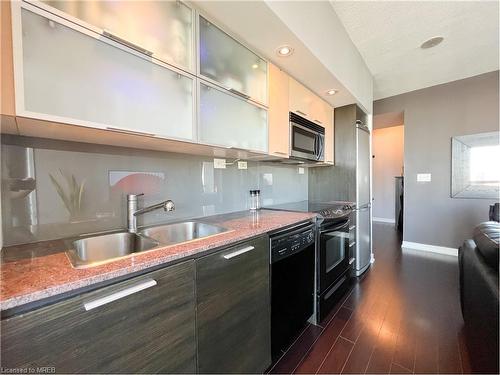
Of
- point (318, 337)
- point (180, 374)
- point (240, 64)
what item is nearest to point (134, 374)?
point (180, 374)

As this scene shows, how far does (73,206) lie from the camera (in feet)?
3.57

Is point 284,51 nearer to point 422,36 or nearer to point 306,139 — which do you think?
point 306,139

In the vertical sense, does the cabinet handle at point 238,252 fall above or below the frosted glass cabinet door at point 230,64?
below

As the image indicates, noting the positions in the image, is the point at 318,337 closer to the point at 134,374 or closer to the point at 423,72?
the point at 134,374

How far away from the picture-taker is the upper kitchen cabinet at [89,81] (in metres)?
0.71

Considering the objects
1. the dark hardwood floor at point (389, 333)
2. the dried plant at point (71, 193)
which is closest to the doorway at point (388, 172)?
the dark hardwood floor at point (389, 333)

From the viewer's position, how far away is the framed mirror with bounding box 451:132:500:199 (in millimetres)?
3021

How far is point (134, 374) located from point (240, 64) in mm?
1702

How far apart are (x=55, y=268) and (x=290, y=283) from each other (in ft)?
4.19

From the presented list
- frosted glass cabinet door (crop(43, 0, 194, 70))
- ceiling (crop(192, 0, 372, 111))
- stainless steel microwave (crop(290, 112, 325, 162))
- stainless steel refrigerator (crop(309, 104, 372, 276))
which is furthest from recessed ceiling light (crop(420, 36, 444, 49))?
frosted glass cabinet door (crop(43, 0, 194, 70))

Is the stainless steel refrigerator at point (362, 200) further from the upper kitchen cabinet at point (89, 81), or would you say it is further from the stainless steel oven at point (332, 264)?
the upper kitchen cabinet at point (89, 81)

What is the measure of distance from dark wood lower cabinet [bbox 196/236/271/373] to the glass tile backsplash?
650 millimetres

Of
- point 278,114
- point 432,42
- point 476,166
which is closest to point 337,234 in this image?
point 278,114

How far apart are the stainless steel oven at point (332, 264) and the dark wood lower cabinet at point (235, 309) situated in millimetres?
684
